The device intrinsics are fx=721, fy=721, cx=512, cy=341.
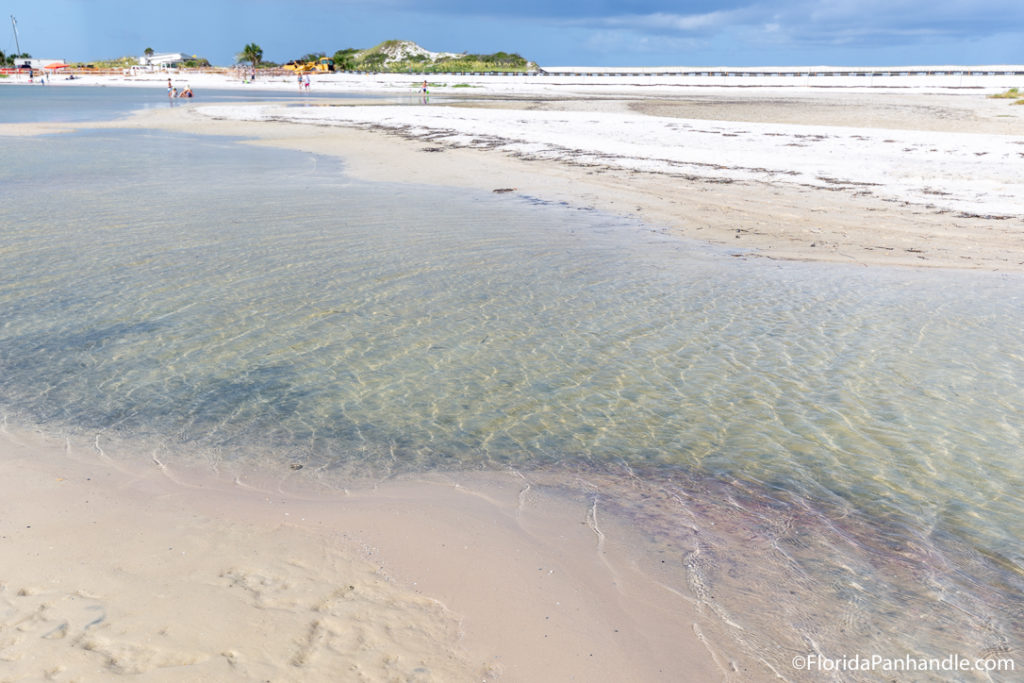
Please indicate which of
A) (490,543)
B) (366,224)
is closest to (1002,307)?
(490,543)

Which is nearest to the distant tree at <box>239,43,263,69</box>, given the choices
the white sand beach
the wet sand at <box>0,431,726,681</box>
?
the white sand beach

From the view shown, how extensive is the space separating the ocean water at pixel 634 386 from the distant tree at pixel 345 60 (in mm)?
136773

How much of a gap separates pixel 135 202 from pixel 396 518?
1338cm

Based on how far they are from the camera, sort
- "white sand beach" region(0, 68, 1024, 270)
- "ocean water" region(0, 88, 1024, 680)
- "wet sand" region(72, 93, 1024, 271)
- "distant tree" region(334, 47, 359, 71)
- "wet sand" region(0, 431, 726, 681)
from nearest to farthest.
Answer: "wet sand" region(0, 431, 726, 681)
"ocean water" region(0, 88, 1024, 680)
"wet sand" region(72, 93, 1024, 271)
"white sand beach" region(0, 68, 1024, 270)
"distant tree" region(334, 47, 359, 71)

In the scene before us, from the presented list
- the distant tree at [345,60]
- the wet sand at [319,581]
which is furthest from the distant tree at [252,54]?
the wet sand at [319,581]

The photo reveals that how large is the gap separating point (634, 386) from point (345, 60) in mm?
151134

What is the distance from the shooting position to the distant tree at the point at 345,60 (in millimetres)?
137500

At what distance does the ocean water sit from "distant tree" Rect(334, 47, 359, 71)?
13677 centimetres

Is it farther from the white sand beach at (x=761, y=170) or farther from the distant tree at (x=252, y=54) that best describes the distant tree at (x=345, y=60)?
the white sand beach at (x=761, y=170)

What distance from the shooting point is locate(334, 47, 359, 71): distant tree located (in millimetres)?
137500

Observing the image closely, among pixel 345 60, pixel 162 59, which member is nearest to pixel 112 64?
pixel 162 59

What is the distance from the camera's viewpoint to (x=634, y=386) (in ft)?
22.2

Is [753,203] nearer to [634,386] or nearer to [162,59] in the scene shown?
[634,386]

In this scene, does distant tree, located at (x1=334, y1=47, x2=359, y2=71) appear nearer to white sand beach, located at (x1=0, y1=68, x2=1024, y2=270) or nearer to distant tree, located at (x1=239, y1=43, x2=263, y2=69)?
distant tree, located at (x1=239, y1=43, x2=263, y2=69)
